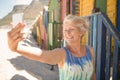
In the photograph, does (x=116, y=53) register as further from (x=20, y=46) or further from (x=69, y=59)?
(x=20, y=46)

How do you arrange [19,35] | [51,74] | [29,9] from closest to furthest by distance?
[19,35] < [51,74] < [29,9]

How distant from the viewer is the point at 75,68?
2338 mm

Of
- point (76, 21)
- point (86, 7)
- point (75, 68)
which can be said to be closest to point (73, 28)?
point (76, 21)

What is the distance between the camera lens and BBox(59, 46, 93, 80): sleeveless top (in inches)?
91.8

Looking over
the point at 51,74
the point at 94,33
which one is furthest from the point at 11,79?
the point at 94,33

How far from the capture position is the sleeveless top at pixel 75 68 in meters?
2.33

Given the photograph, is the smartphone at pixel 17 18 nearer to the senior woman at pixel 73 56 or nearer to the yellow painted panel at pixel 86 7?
the senior woman at pixel 73 56

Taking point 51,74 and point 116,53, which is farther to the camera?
point 51,74

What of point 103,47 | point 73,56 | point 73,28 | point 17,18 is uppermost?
point 17,18

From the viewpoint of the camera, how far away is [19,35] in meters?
1.92

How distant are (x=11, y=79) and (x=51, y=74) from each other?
4.99 ft

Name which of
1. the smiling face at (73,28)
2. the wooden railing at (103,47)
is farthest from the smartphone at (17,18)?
the wooden railing at (103,47)

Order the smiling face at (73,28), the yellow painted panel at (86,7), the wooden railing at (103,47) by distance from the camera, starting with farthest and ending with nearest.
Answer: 1. the yellow painted panel at (86,7)
2. the wooden railing at (103,47)
3. the smiling face at (73,28)

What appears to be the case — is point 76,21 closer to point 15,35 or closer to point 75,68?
point 75,68
